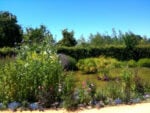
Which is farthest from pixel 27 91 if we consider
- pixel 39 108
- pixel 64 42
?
pixel 64 42

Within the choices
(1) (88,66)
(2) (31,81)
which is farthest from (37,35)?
(2) (31,81)

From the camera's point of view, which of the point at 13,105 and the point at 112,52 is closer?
the point at 13,105

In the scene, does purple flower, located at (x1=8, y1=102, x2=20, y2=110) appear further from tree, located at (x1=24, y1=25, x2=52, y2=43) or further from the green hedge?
the green hedge

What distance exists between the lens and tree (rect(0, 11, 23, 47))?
173ft

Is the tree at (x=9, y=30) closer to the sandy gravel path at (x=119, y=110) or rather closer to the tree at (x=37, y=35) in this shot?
the tree at (x=37, y=35)

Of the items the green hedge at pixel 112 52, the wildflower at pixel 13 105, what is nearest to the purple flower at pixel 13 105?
the wildflower at pixel 13 105

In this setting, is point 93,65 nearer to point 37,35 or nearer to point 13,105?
point 37,35

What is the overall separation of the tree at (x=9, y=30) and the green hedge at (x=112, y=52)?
22.0 m

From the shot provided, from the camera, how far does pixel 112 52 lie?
33469mm

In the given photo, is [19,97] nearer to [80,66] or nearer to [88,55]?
[80,66]

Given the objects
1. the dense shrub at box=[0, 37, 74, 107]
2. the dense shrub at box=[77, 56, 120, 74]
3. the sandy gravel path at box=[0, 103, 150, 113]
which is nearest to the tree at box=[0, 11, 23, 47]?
the dense shrub at box=[77, 56, 120, 74]

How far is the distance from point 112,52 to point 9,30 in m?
24.1

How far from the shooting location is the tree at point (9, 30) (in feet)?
173

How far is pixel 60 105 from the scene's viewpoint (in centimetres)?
1042
